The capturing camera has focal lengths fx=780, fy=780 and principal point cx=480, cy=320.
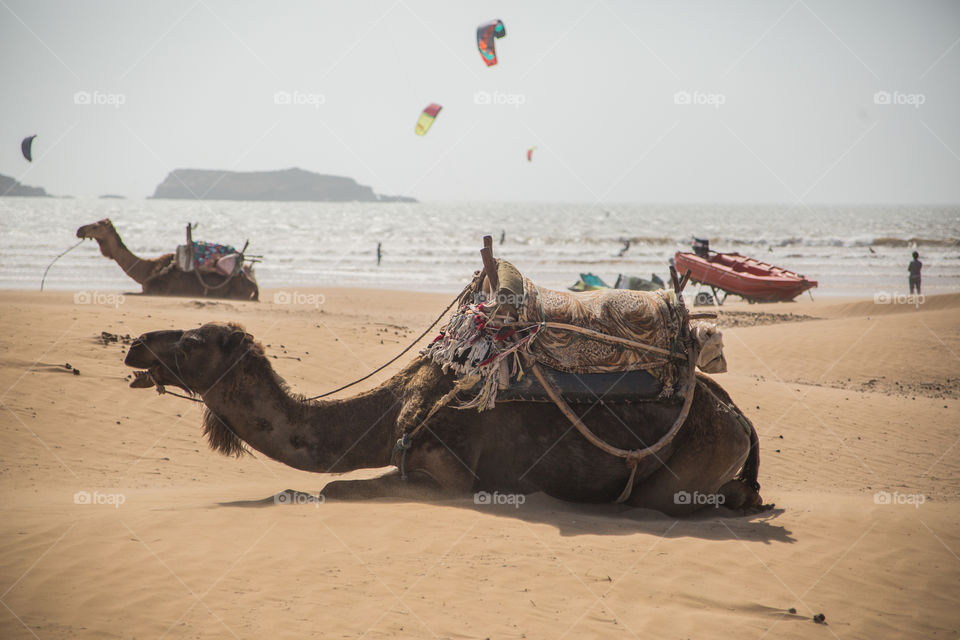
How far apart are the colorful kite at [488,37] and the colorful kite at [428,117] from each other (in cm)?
386

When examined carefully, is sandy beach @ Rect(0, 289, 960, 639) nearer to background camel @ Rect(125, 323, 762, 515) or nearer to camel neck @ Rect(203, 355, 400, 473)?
background camel @ Rect(125, 323, 762, 515)

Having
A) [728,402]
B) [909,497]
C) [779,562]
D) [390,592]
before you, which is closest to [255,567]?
[390,592]

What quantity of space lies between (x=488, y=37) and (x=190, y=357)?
1196cm

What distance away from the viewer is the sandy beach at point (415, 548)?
4.56 metres

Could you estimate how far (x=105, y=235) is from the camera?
73.5ft

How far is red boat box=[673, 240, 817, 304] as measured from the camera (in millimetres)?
28094

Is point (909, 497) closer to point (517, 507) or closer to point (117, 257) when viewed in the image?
point (517, 507)

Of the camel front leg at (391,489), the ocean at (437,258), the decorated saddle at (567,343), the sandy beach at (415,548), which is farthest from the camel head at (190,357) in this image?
the ocean at (437,258)
